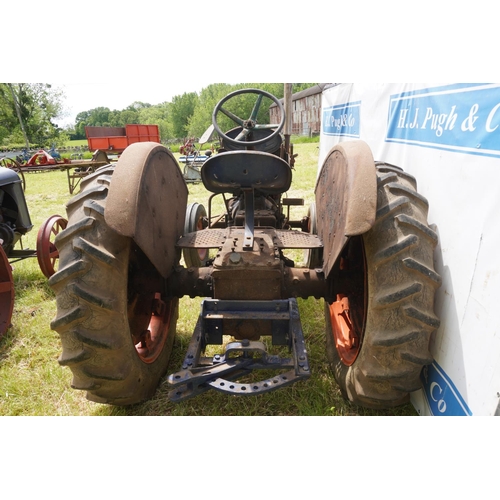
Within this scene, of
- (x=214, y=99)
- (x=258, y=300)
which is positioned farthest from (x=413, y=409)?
(x=214, y=99)

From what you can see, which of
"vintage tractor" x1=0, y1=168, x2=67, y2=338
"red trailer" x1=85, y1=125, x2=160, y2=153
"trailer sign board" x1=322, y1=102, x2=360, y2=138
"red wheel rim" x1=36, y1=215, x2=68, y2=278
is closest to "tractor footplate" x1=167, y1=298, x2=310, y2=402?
"vintage tractor" x1=0, y1=168, x2=67, y2=338

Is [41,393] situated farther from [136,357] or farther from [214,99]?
[214,99]

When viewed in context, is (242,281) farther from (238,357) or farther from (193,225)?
(193,225)

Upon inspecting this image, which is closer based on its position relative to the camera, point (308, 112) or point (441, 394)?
point (441, 394)

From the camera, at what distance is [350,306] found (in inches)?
105

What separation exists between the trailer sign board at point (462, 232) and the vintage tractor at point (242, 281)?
17cm

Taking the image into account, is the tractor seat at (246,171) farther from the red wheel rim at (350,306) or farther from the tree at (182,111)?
the tree at (182,111)

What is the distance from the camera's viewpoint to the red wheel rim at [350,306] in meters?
2.43

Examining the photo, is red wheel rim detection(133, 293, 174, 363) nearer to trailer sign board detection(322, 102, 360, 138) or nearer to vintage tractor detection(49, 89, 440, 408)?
vintage tractor detection(49, 89, 440, 408)

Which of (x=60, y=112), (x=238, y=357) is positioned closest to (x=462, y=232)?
(x=238, y=357)

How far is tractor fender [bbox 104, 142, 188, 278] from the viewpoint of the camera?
185 centimetres

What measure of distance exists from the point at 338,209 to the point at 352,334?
3.25 ft

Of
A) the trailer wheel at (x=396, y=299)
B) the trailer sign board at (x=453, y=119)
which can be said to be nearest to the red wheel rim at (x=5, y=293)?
the trailer wheel at (x=396, y=299)

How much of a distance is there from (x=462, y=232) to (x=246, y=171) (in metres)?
1.26
